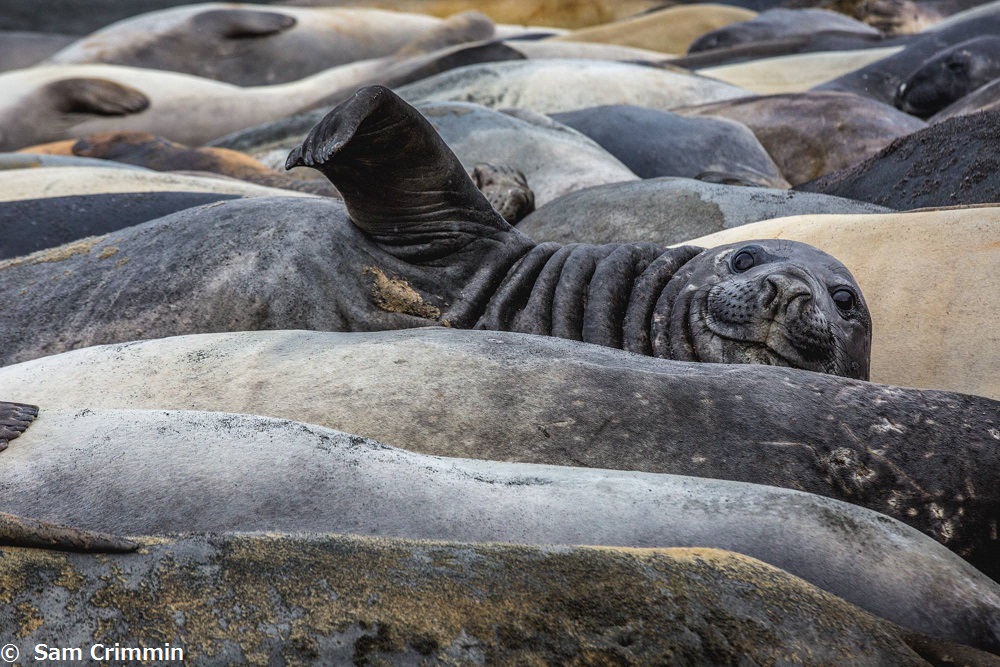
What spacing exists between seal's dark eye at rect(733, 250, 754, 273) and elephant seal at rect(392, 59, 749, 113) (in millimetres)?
3787

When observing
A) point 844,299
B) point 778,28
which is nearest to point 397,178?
point 844,299

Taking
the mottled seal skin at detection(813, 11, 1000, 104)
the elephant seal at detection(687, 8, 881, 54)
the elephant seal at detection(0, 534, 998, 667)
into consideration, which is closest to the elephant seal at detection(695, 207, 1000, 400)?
the elephant seal at detection(0, 534, 998, 667)

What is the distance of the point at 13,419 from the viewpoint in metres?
2.00

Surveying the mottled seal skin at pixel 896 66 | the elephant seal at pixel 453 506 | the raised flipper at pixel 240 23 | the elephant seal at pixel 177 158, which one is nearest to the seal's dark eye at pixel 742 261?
the elephant seal at pixel 453 506

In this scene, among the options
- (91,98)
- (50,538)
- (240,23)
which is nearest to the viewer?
(50,538)

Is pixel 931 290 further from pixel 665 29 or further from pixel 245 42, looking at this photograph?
pixel 665 29

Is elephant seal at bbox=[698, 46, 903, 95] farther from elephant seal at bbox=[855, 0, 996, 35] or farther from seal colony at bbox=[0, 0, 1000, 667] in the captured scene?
elephant seal at bbox=[855, 0, 996, 35]

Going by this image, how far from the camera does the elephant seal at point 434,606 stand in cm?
126

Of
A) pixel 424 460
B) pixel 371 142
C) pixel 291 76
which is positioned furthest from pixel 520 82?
pixel 424 460

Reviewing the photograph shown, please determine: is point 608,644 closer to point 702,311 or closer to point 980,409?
point 980,409

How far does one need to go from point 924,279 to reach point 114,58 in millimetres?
9072

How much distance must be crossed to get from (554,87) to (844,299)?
4.40 m

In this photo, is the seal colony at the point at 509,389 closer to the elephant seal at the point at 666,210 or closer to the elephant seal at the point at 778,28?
the elephant seal at the point at 666,210

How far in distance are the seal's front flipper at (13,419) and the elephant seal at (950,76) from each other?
725 cm
